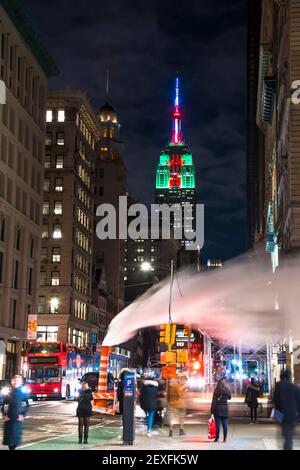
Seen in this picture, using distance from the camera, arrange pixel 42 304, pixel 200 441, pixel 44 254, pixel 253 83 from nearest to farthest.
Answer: pixel 200 441 → pixel 42 304 → pixel 44 254 → pixel 253 83

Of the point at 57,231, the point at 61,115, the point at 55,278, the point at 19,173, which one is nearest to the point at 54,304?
the point at 55,278

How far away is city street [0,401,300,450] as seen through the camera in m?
18.4

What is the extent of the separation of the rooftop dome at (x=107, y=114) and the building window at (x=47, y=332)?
97.3 meters

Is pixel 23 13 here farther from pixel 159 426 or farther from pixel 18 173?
pixel 159 426

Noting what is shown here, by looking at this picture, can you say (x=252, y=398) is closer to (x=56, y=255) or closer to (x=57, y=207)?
(x=56, y=255)

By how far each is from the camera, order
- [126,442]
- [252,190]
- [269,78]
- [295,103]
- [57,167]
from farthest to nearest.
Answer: [252,190] → [57,167] → [269,78] → [295,103] → [126,442]

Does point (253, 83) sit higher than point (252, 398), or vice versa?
point (253, 83)

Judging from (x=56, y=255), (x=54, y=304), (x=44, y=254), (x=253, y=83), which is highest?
(x=253, y=83)

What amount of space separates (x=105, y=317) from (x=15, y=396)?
10848 centimetres

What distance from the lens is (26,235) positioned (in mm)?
78438

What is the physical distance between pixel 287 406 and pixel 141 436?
9.44m

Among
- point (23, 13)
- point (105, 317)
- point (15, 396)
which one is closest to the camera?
point (15, 396)

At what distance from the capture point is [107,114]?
18250 cm

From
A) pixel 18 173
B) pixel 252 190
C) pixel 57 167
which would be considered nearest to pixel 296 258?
pixel 18 173
